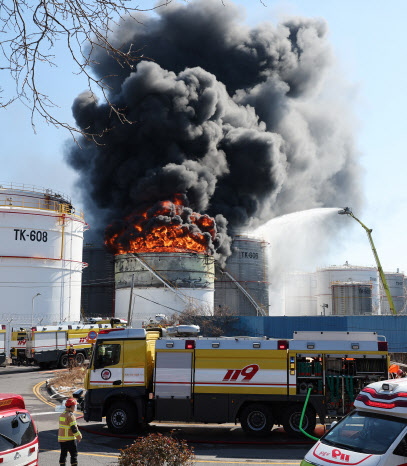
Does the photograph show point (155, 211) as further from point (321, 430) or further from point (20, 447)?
point (20, 447)

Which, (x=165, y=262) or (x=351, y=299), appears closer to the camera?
(x=165, y=262)

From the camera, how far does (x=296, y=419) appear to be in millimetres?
13977

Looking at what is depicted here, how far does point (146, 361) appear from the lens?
49.0 feet

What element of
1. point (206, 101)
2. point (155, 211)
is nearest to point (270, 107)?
point (206, 101)

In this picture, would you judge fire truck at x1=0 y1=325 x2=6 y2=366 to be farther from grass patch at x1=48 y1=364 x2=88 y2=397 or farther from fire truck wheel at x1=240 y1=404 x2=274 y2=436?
fire truck wheel at x1=240 y1=404 x2=274 y2=436

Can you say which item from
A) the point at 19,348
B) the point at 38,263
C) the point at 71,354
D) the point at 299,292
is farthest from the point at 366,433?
the point at 299,292

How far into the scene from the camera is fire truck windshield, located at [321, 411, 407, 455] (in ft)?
23.8

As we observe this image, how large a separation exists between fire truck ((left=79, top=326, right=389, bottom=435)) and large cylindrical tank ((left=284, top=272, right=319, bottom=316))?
6745cm

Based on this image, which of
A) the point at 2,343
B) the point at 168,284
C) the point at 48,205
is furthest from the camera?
the point at 168,284

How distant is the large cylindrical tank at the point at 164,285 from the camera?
1885 inches

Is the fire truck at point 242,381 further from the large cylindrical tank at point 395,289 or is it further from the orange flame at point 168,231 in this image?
the large cylindrical tank at point 395,289

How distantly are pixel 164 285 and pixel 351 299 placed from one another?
26.9 meters

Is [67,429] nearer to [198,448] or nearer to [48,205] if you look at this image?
[198,448]

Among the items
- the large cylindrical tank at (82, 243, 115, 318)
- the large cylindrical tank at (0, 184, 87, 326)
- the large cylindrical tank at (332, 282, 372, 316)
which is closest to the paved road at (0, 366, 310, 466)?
the large cylindrical tank at (0, 184, 87, 326)
